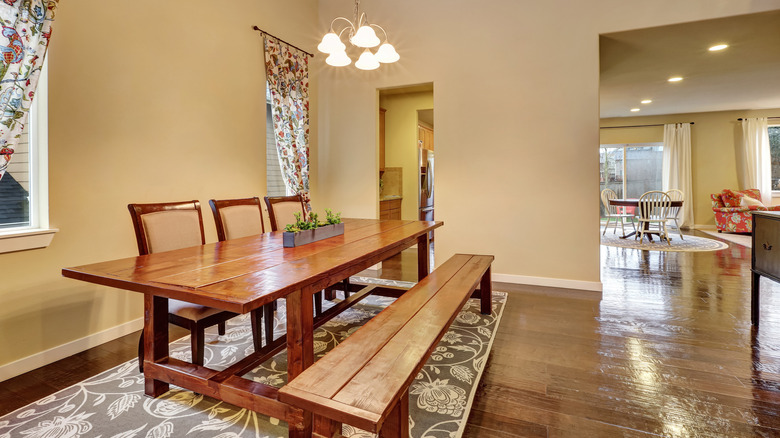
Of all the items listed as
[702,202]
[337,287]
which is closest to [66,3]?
[337,287]

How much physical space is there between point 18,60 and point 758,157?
11.5 m

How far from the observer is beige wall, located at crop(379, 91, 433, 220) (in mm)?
6125

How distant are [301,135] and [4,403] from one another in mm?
3217

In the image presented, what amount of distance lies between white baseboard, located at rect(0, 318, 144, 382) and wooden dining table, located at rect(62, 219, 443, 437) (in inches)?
36.5

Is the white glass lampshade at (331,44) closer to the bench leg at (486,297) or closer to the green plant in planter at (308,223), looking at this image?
the green plant in planter at (308,223)

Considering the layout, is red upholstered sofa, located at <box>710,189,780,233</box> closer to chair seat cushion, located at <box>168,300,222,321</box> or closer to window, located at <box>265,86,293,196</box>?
window, located at <box>265,86,293,196</box>

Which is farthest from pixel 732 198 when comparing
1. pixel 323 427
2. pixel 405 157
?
pixel 323 427

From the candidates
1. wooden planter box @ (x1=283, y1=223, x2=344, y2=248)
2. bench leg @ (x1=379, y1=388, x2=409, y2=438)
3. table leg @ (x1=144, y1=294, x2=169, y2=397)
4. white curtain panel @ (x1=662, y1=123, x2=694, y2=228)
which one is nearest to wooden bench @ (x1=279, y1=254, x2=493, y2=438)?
bench leg @ (x1=379, y1=388, x2=409, y2=438)

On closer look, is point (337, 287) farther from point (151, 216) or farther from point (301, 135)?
point (301, 135)

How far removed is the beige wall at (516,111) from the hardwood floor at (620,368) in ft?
2.20

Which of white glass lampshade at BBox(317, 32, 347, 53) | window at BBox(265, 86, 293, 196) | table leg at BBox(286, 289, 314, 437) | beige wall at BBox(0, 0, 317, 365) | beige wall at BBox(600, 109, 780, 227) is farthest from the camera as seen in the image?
beige wall at BBox(600, 109, 780, 227)

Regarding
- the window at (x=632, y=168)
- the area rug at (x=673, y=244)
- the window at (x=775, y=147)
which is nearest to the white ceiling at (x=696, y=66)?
the window at (x=775, y=147)

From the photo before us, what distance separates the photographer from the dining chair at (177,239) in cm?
183

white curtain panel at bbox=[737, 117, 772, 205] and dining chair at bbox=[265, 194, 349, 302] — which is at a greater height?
white curtain panel at bbox=[737, 117, 772, 205]
